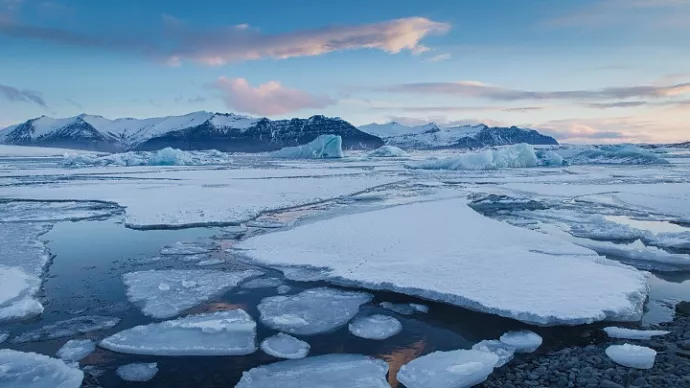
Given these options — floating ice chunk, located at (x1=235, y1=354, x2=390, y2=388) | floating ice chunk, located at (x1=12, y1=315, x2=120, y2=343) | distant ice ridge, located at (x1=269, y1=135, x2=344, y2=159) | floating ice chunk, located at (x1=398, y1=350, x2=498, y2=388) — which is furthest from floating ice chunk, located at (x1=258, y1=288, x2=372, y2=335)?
distant ice ridge, located at (x1=269, y1=135, x2=344, y2=159)

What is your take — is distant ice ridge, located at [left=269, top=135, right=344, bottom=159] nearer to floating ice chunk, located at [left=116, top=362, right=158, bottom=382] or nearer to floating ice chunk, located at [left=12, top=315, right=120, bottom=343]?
floating ice chunk, located at [left=12, top=315, right=120, bottom=343]

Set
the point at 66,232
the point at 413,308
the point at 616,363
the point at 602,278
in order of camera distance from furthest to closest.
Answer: the point at 66,232, the point at 602,278, the point at 413,308, the point at 616,363

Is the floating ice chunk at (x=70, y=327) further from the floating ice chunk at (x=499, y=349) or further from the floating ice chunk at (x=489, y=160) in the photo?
the floating ice chunk at (x=489, y=160)

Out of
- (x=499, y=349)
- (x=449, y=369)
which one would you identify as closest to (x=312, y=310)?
(x=449, y=369)

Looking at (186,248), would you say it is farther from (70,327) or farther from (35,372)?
(35,372)

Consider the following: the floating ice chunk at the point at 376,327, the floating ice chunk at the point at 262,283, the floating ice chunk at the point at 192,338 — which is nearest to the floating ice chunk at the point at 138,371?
the floating ice chunk at the point at 192,338

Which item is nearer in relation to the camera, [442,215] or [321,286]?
[321,286]

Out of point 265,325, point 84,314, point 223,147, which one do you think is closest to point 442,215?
point 265,325

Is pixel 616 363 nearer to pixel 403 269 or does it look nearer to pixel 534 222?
pixel 403 269
